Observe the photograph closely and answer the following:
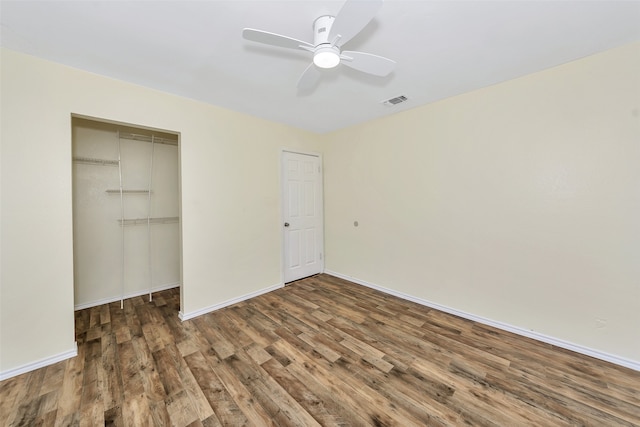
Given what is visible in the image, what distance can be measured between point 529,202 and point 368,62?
2.04 m

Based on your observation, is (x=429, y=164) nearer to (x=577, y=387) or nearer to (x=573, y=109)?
(x=573, y=109)

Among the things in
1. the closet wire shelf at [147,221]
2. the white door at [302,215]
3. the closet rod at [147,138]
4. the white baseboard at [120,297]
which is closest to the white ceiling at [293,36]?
the closet rod at [147,138]

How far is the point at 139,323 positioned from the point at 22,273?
110 cm

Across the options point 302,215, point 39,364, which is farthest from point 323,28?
point 39,364

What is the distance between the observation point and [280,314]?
279cm

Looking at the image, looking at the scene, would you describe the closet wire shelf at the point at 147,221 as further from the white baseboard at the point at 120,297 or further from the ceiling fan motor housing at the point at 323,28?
the ceiling fan motor housing at the point at 323,28

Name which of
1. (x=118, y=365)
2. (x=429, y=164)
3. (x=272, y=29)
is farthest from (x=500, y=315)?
(x=118, y=365)

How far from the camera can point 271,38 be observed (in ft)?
4.57

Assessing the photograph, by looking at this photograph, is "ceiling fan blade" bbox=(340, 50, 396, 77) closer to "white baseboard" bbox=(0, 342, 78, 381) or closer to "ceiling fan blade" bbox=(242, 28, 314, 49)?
"ceiling fan blade" bbox=(242, 28, 314, 49)

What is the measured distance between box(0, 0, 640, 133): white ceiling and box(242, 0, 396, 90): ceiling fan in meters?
0.16

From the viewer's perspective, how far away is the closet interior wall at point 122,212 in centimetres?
289

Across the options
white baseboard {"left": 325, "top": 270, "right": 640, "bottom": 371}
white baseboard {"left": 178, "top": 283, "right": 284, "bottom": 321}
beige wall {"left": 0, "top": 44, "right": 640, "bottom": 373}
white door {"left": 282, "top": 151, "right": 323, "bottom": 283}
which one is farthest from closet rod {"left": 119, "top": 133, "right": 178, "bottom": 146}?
white baseboard {"left": 325, "top": 270, "right": 640, "bottom": 371}

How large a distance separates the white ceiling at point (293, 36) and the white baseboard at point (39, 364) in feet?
8.14

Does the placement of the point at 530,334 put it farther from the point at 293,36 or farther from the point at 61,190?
the point at 61,190
